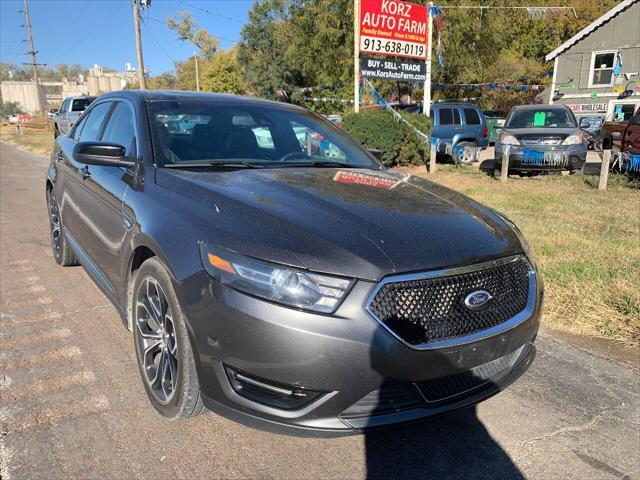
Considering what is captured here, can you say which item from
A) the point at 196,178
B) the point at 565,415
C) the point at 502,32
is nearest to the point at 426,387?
the point at 565,415

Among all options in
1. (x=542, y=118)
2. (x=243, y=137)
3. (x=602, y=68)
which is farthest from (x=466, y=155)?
(x=602, y=68)

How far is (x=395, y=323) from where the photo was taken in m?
2.03

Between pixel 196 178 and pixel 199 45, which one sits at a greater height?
pixel 199 45

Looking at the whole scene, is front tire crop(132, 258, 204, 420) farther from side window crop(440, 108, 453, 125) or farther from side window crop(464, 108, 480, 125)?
side window crop(464, 108, 480, 125)

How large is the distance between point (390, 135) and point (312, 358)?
1147 cm

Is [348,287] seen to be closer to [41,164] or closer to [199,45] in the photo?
[41,164]

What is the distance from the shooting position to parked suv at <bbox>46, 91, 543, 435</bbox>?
2.01 meters

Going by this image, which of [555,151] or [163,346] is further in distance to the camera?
[555,151]

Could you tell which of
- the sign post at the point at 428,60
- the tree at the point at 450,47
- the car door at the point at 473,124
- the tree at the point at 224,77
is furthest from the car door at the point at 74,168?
the tree at the point at 224,77

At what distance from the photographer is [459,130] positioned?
15.3 metres

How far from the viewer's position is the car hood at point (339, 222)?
2.11 metres

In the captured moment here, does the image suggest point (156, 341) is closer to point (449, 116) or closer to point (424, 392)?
point (424, 392)

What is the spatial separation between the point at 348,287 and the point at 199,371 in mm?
779

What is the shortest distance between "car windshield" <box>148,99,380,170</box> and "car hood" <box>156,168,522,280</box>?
0.89 feet
